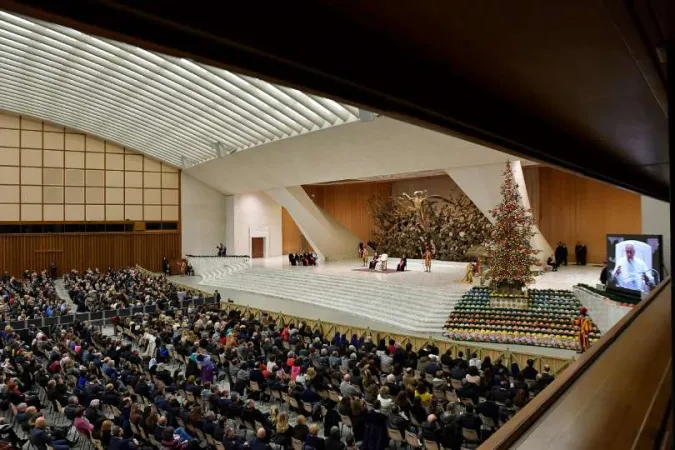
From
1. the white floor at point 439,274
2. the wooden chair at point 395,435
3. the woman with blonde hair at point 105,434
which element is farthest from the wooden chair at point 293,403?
the white floor at point 439,274

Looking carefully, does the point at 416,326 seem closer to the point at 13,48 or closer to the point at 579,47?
the point at 579,47

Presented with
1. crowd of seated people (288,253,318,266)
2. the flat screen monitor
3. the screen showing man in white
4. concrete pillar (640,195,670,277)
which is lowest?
the flat screen monitor

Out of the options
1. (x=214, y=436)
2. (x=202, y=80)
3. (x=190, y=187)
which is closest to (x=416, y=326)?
(x=214, y=436)

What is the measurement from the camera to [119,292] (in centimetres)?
2078

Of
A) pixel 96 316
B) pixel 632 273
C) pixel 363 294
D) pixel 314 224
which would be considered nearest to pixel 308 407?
pixel 632 273

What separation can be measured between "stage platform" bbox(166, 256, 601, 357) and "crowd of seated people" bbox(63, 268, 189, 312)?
124 inches

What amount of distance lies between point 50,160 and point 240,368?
90.8 ft

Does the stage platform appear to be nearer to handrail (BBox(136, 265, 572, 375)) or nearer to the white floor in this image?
the white floor

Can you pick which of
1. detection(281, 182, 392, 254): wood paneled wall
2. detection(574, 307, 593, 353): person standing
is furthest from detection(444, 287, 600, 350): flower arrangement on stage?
detection(281, 182, 392, 254): wood paneled wall

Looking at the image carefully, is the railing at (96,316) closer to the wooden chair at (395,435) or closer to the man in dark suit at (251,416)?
the man in dark suit at (251,416)

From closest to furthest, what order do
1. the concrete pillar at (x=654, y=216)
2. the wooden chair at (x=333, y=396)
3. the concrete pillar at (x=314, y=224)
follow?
1. the wooden chair at (x=333, y=396)
2. the concrete pillar at (x=654, y=216)
3. the concrete pillar at (x=314, y=224)

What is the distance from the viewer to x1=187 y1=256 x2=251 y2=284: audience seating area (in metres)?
31.1

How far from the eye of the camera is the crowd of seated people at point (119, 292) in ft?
61.1

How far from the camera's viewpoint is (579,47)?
79.4 inches
